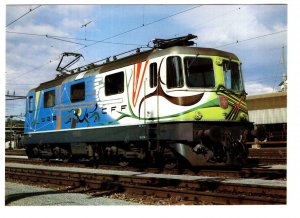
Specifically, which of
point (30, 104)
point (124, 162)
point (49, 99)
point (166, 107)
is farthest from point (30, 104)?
point (166, 107)

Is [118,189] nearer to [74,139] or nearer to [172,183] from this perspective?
[172,183]

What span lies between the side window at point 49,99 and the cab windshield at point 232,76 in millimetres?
8784

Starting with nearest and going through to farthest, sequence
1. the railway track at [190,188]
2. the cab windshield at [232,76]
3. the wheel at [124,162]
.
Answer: the railway track at [190,188]
the cab windshield at [232,76]
the wheel at [124,162]

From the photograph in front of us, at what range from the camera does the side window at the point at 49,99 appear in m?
18.3

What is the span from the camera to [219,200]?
8195 millimetres

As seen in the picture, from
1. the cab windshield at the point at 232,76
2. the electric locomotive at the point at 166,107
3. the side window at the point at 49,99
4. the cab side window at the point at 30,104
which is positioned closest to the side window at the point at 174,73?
the electric locomotive at the point at 166,107

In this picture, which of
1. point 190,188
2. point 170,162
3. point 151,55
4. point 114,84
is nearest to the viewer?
point 190,188

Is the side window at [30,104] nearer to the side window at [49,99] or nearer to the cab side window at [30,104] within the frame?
the cab side window at [30,104]

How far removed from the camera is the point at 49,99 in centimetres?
1872

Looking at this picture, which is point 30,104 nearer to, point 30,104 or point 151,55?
point 30,104

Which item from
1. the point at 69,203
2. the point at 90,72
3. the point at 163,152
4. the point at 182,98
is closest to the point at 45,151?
the point at 90,72

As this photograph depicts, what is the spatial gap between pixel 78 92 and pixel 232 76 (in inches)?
260

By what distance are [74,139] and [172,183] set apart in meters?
7.04

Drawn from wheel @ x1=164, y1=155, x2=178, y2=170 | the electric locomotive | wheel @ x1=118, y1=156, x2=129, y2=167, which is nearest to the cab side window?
the electric locomotive
